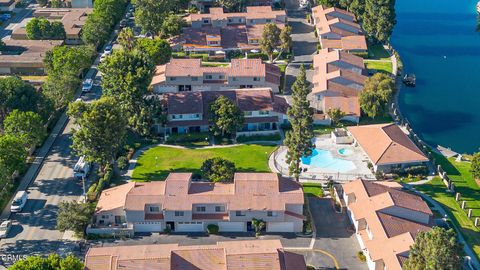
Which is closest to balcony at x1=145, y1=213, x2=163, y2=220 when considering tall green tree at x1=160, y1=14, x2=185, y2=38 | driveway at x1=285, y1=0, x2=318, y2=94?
driveway at x1=285, y1=0, x2=318, y2=94

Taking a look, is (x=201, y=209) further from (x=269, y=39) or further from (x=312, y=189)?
(x=269, y=39)

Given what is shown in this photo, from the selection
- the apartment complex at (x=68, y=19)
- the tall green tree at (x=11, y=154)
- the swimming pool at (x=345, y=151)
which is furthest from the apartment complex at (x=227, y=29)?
the tall green tree at (x=11, y=154)

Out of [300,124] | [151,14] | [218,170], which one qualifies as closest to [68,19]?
[151,14]

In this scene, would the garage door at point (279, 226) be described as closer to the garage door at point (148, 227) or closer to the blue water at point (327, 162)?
the garage door at point (148, 227)

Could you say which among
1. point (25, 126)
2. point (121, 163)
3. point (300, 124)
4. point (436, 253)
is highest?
point (300, 124)

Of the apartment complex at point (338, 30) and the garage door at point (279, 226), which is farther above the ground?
the apartment complex at point (338, 30)

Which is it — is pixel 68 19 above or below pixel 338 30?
above

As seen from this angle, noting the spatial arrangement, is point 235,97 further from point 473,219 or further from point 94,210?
point 473,219
